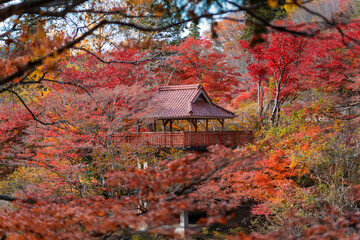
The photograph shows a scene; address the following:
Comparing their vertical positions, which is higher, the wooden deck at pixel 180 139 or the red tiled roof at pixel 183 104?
the red tiled roof at pixel 183 104

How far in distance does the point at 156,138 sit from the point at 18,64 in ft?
45.0

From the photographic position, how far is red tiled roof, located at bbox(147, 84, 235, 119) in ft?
53.9

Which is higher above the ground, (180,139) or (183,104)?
(183,104)

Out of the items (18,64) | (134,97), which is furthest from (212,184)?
(18,64)

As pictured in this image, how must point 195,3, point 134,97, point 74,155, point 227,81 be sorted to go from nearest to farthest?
1. point 195,3
2. point 74,155
3. point 134,97
4. point 227,81

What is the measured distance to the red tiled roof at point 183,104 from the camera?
16.4 meters

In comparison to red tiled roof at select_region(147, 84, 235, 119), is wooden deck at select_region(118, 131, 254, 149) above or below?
below

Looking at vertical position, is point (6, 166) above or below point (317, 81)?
below

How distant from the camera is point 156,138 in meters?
16.1

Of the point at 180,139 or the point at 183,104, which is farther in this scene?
the point at 183,104

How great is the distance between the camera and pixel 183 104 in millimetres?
16828

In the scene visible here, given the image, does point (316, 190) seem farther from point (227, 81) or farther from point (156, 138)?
point (227, 81)

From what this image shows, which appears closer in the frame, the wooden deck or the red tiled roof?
the wooden deck

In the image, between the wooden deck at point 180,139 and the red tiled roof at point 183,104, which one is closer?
the wooden deck at point 180,139
